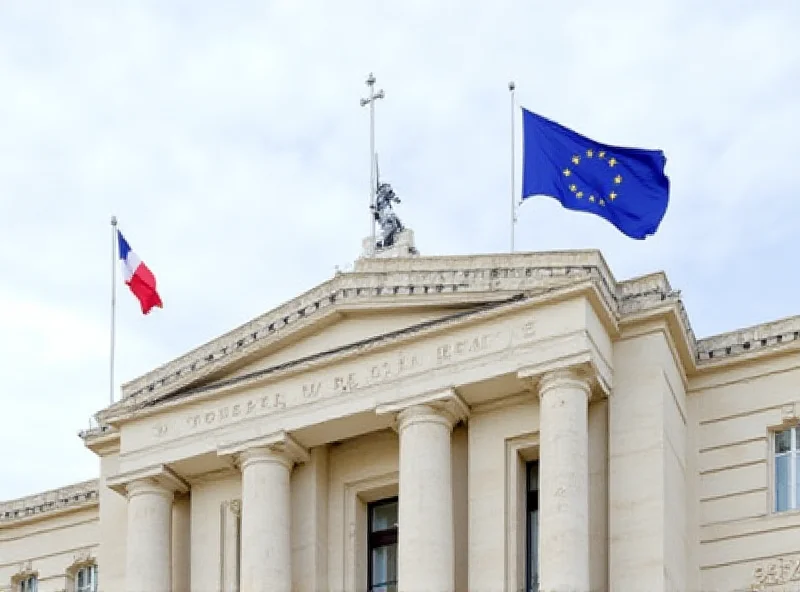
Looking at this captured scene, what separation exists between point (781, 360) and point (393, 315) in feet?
24.7

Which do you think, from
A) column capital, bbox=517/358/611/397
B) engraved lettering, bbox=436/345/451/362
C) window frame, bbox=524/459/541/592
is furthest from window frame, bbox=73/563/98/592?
column capital, bbox=517/358/611/397

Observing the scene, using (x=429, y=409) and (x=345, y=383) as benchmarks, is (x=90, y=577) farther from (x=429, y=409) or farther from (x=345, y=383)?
(x=429, y=409)

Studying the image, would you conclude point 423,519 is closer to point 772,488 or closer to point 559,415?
point 559,415

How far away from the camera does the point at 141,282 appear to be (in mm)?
52594

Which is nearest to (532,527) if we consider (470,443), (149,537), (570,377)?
(470,443)

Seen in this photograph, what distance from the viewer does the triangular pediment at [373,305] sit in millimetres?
45750

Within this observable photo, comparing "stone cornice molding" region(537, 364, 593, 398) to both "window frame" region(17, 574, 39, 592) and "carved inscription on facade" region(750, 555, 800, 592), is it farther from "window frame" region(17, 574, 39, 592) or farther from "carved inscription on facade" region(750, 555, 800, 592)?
"window frame" region(17, 574, 39, 592)

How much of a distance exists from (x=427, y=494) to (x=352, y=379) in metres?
3.15

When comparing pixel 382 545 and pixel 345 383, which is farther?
pixel 382 545

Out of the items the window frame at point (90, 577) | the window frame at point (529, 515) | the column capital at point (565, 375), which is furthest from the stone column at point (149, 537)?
the column capital at point (565, 375)

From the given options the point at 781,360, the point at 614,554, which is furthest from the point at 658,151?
the point at 614,554

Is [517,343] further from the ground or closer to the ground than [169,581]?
further from the ground

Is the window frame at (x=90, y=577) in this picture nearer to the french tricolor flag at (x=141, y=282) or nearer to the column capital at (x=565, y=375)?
the french tricolor flag at (x=141, y=282)

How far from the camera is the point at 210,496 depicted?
160 feet
